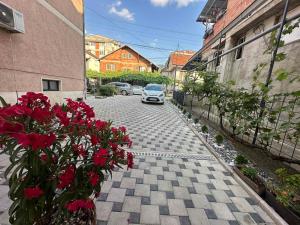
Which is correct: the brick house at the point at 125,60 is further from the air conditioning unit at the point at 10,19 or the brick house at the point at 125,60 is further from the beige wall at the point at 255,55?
the air conditioning unit at the point at 10,19

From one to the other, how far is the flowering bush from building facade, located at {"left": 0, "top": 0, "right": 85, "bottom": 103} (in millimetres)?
5244

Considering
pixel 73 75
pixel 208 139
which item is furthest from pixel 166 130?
pixel 73 75

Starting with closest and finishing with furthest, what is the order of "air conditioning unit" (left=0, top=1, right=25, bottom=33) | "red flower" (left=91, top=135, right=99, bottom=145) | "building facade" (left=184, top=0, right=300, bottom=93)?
"red flower" (left=91, top=135, right=99, bottom=145) → "building facade" (left=184, top=0, right=300, bottom=93) → "air conditioning unit" (left=0, top=1, right=25, bottom=33)

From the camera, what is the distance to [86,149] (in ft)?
4.17

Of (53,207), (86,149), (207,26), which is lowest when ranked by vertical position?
(53,207)

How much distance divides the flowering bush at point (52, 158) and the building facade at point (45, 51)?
5.24m

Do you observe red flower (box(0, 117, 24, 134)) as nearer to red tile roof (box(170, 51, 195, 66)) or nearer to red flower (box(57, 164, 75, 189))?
red flower (box(57, 164, 75, 189))

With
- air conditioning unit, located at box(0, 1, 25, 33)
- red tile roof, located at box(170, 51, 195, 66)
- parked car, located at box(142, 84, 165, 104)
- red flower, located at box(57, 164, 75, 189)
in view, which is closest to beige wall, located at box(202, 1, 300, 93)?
red flower, located at box(57, 164, 75, 189)

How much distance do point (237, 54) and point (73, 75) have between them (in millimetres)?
8437

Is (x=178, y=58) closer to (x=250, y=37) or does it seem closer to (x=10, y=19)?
(x=250, y=37)

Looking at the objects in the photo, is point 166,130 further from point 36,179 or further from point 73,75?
point 73,75

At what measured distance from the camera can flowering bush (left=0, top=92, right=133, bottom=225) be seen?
94 centimetres

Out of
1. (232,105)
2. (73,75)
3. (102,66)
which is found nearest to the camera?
(232,105)

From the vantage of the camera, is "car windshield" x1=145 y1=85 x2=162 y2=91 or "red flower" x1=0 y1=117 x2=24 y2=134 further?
"car windshield" x1=145 y1=85 x2=162 y2=91
